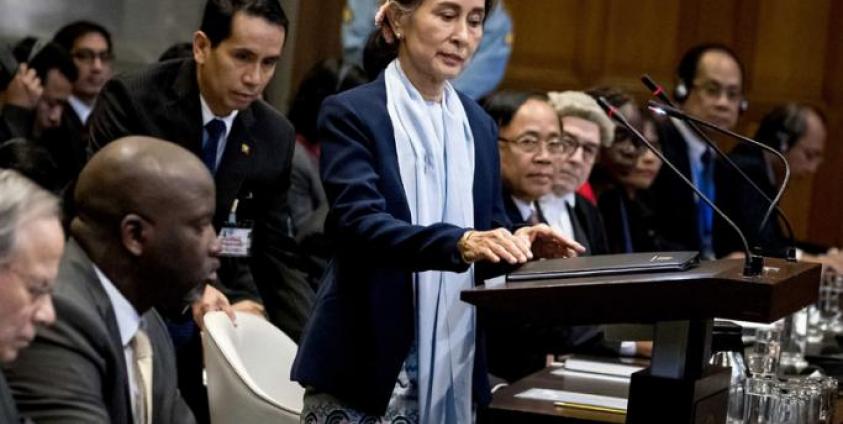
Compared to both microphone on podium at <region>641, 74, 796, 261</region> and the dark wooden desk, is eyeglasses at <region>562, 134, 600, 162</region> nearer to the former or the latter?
the dark wooden desk

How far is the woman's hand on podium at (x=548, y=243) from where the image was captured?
2541 millimetres

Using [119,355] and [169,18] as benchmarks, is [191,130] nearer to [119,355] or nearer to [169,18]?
[119,355]

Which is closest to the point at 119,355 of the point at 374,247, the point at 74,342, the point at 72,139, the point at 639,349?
the point at 74,342

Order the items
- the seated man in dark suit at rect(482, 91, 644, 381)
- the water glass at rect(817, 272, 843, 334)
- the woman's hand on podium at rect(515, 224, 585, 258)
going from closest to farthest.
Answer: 1. the woman's hand on podium at rect(515, 224, 585, 258)
2. the seated man in dark suit at rect(482, 91, 644, 381)
3. the water glass at rect(817, 272, 843, 334)

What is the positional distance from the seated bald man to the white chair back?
0.68 m

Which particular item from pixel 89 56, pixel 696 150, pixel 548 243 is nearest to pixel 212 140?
pixel 548 243

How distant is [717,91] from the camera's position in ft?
20.0

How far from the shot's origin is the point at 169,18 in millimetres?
6645

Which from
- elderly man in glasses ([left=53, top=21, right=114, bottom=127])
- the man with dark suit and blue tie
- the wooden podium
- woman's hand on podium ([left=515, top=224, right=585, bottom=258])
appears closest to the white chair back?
the man with dark suit and blue tie

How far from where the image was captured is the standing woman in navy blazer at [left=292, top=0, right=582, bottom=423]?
2.64 metres

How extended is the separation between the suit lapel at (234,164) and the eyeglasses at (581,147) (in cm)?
98

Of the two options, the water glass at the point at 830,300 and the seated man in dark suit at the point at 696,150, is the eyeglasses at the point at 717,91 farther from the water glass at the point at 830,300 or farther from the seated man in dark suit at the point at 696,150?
the water glass at the point at 830,300

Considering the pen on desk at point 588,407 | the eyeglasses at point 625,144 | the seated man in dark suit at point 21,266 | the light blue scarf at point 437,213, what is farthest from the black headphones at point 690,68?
the seated man in dark suit at point 21,266

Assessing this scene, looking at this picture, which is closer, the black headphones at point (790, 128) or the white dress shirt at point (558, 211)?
the white dress shirt at point (558, 211)
